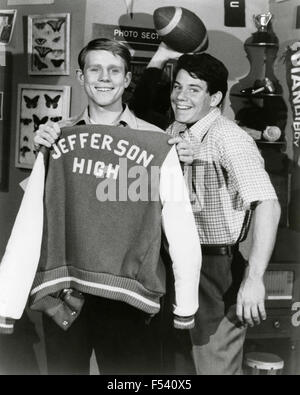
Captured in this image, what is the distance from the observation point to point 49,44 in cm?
196

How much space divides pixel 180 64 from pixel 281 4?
1.55 ft

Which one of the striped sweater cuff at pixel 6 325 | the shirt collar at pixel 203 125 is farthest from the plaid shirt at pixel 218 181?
the striped sweater cuff at pixel 6 325

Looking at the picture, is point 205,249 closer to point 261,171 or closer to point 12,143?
point 261,171

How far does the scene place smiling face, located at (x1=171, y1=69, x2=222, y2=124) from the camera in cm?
191

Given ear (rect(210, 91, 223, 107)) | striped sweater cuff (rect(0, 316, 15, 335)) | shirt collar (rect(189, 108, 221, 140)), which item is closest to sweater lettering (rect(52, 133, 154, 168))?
shirt collar (rect(189, 108, 221, 140))

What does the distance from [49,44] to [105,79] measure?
1.00 feet

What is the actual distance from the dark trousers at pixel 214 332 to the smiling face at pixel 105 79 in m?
0.63

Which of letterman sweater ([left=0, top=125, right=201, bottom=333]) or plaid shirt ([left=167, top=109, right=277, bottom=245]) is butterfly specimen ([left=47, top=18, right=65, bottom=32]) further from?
plaid shirt ([left=167, top=109, right=277, bottom=245])

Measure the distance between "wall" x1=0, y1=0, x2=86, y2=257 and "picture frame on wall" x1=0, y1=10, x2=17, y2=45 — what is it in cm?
2

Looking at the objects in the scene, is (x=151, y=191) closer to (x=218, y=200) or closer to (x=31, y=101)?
(x=218, y=200)

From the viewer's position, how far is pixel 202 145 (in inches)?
74.8

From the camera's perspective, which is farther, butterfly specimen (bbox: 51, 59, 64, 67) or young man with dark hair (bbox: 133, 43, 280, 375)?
butterfly specimen (bbox: 51, 59, 64, 67)

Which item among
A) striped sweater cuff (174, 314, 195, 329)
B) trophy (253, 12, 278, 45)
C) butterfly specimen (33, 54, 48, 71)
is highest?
trophy (253, 12, 278, 45)

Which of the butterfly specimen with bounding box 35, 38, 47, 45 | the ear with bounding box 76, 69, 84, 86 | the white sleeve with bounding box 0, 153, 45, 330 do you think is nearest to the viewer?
the white sleeve with bounding box 0, 153, 45, 330
